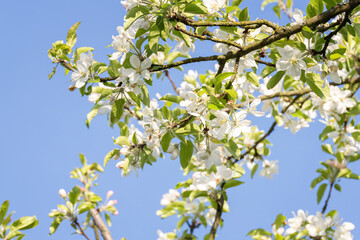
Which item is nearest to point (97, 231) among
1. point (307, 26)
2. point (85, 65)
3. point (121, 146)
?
point (121, 146)

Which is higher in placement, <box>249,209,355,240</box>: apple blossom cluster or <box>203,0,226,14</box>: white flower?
<box>203,0,226,14</box>: white flower

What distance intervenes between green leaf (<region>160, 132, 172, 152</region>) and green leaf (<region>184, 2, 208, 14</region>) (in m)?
0.59

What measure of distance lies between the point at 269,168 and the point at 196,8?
2.44 metres

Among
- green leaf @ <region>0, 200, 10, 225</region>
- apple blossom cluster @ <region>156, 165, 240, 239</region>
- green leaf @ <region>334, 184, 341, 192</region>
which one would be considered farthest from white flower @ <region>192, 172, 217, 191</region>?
green leaf @ <region>334, 184, 341, 192</region>

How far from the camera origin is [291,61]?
1.63m

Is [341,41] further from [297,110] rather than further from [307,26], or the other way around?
[297,110]

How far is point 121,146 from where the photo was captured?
211cm

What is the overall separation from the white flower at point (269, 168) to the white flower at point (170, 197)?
0.91 metres

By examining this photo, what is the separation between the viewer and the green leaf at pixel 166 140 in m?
1.77

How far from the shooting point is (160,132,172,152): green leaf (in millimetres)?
1769

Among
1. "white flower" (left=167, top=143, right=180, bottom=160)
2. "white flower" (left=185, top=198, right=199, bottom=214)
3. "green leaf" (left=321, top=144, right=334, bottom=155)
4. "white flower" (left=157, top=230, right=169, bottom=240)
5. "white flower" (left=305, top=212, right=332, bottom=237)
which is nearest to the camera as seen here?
"white flower" (left=167, top=143, right=180, bottom=160)

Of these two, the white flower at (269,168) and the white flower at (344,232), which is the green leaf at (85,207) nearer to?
the white flower at (269,168)

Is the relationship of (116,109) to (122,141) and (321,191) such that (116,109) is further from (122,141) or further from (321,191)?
(321,191)

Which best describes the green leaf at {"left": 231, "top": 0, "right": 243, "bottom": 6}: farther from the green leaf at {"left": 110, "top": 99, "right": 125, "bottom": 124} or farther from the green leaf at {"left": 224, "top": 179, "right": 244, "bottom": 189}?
the green leaf at {"left": 224, "top": 179, "right": 244, "bottom": 189}
